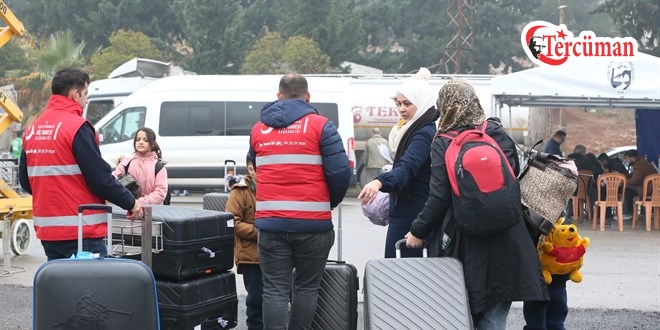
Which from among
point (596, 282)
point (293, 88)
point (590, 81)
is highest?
point (590, 81)

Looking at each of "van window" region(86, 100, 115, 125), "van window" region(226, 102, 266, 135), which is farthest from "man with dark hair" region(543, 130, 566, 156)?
"van window" region(86, 100, 115, 125)

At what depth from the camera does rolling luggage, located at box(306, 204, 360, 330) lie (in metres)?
6.22

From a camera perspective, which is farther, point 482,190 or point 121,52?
point 121,52

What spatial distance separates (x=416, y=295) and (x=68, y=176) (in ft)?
7.45

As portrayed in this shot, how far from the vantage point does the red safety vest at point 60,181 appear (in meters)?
5.98

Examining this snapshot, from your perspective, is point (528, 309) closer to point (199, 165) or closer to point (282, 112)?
point (282, 112)

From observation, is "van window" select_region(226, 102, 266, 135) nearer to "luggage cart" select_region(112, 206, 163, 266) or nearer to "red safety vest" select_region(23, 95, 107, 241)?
"luggage cart" select_region(112, 206, 163, 266)

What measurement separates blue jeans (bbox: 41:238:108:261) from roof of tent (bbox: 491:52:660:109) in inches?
420

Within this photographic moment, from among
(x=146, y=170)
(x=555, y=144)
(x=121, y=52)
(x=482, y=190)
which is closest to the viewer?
(x=482, y=190)

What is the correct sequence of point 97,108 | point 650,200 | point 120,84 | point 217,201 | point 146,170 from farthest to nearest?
point 97,108, point 120,84, point 650,200, point 146,170, point 217,201

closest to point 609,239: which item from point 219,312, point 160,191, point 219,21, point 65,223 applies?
point 160,191

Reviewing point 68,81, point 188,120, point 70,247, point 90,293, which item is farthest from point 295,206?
point 188,120

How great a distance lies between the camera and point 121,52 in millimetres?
41875

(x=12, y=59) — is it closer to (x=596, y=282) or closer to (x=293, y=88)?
(x=596, y=282)
